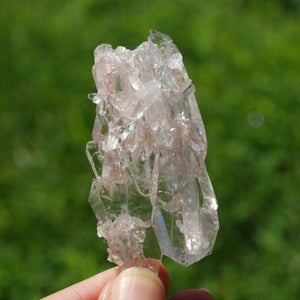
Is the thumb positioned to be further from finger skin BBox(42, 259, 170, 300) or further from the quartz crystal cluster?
finger skin BBox(42, 259, 170, 300)

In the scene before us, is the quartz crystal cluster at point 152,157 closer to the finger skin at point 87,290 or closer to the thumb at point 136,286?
the thumb at point 136,286

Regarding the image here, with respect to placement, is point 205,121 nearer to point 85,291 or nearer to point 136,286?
point 85,291

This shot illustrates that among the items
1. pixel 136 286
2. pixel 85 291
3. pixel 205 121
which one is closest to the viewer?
pixel 136 286

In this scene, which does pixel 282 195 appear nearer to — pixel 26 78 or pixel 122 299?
pixel 122 299

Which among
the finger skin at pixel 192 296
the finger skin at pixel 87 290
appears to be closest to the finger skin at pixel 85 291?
the finger skin at pixel 87 290

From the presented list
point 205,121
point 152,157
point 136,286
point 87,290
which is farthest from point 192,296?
point 205,121

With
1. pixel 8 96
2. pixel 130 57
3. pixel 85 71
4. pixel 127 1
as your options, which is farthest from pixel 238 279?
pixel 127 1

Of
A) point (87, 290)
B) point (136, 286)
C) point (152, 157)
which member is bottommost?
point (87, 290)
